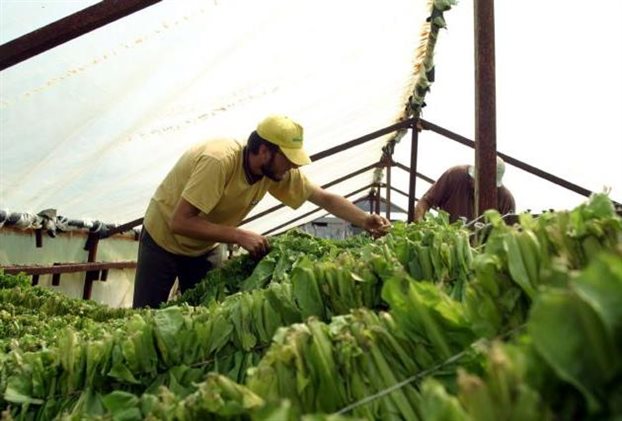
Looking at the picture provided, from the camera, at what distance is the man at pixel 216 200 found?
9.61 ft

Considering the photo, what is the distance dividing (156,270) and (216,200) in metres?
0.71

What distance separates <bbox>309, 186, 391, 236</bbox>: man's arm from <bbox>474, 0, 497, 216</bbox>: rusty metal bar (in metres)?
0.73

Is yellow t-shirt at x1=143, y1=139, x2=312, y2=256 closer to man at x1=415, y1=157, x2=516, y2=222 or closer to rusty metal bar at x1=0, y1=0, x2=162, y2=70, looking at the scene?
rusty metal bar at x1=0, y1=0, x2=162, y2=70

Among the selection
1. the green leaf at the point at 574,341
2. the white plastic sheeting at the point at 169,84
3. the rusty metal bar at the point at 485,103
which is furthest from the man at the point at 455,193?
the green leaf at the point at 574,341

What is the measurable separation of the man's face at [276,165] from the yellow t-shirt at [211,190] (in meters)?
0.12

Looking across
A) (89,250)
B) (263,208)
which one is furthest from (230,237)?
(263,208)

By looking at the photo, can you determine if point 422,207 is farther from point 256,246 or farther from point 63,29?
point 63,29

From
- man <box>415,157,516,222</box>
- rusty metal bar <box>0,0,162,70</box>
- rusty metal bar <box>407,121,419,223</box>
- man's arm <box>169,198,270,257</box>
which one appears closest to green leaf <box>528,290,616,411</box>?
rusty metal bar <box>0,0,162,70</box>

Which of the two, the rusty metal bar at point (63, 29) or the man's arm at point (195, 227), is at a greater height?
the rusty metal bar at point (63, 29)

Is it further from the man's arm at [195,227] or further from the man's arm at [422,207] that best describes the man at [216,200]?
the man's arm at [422,207]

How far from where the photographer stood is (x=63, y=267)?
199 inches

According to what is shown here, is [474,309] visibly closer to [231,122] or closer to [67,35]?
[67,35]

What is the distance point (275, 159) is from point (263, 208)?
6332 millimetres

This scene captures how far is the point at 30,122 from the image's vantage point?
3.58 m
